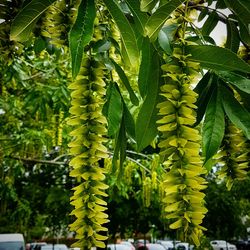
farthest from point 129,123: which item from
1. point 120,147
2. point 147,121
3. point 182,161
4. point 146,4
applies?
point 182,161

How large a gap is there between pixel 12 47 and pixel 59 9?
0.32 metres

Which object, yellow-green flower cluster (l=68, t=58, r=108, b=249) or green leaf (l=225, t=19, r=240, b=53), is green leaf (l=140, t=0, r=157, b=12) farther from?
green leaf (l=225, t=19, r=240, b=53)

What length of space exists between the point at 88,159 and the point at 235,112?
465 millimetres

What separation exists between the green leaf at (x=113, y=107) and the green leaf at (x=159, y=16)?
37 centimetres

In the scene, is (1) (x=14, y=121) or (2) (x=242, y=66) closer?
(2) (x=242, y=66)

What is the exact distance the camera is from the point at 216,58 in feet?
3.16

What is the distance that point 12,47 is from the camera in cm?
139

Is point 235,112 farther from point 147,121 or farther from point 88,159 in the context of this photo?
point 88,159

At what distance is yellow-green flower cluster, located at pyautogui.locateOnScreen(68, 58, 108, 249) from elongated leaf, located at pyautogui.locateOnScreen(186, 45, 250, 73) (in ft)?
0.85

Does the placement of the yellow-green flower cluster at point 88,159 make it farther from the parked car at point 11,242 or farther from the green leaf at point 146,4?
the parked car at point 11,242

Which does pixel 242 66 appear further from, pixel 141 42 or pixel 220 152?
pixel 141 42

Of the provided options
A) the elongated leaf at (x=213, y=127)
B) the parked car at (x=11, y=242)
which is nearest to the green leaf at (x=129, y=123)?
the elongated leaf at (x=213, y=127)

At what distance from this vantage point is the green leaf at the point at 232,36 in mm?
1395

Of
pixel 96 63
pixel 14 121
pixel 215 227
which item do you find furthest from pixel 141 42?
pixel 215 227
